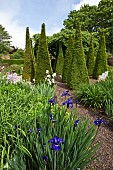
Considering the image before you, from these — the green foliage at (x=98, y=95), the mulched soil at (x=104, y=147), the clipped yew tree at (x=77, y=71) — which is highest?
the clipped yew tree at (x=77, y=71)

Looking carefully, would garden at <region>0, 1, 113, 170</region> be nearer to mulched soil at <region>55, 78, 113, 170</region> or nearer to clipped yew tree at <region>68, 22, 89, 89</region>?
mulched soil at <region>55, 78, 113, 170</region>

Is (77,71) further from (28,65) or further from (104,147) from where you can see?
(104,147)

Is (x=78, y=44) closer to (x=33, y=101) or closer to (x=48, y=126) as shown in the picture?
(x=33, y=101)

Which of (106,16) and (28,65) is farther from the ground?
(106,16)

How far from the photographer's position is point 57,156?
2332mm

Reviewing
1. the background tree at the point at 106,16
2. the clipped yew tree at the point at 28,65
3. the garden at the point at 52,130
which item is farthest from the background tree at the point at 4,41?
the garden at the point at 52,130

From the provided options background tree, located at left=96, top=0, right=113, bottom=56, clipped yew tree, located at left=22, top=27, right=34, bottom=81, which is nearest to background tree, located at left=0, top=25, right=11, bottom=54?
background tree, located at left=96, top=0, right=113, bottom=56

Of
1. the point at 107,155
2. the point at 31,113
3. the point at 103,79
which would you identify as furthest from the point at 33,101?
the point at 103,79

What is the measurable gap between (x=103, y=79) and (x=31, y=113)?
4.42 meters

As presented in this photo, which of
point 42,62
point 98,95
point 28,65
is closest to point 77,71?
point 42,62

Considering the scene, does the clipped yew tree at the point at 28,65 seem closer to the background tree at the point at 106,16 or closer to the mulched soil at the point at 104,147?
the mulched soil at the point at 104,147

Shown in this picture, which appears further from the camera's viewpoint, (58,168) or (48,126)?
(48,126)

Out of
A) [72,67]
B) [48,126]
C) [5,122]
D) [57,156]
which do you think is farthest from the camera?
[72,67]

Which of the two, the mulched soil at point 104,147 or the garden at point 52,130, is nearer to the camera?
the garden at point 52,130
